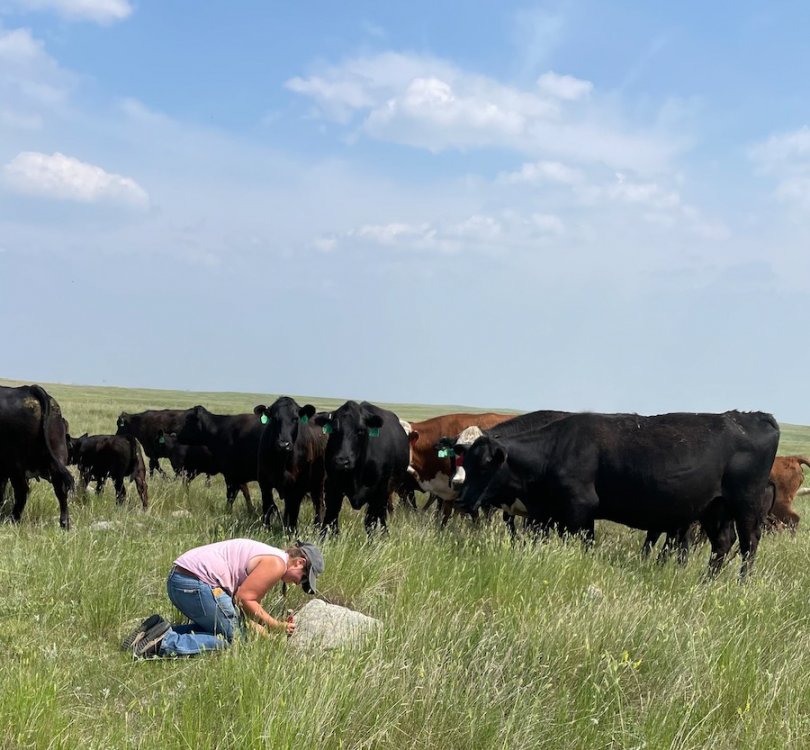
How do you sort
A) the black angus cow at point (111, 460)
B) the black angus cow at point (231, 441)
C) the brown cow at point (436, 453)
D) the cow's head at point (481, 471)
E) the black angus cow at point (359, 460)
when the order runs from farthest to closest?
the black angus cow at point (231, 441) < the black angus cow at point (111, 460) < the brown cow at point (436, 453) < the black angus cow at point (359, 460) < the cow's head at point (481, 471)

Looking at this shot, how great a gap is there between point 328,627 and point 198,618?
0.99m

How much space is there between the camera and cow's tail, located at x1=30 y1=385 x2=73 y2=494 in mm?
11469

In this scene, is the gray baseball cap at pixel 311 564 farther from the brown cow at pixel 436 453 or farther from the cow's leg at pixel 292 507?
the brown cow at pixel 436 453

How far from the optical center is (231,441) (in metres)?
16.7

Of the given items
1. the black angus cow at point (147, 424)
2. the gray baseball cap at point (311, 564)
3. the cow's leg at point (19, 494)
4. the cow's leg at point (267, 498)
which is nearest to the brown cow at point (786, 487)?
the cow's leg at point (267, 498)

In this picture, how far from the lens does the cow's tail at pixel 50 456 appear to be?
37.6 feet

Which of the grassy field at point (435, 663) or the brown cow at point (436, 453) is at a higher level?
the brown cow at point (436, 453)

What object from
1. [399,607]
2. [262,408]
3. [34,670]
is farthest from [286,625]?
[262,408]

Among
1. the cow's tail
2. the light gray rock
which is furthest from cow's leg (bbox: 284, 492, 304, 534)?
the light gray rock

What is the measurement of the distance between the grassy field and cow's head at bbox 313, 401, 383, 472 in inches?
89.4

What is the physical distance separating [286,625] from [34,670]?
160cm

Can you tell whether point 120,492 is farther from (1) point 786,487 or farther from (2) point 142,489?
(1) point 786,487

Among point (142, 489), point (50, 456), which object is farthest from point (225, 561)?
point (142, 489)

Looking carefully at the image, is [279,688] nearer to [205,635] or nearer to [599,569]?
[205,635]
